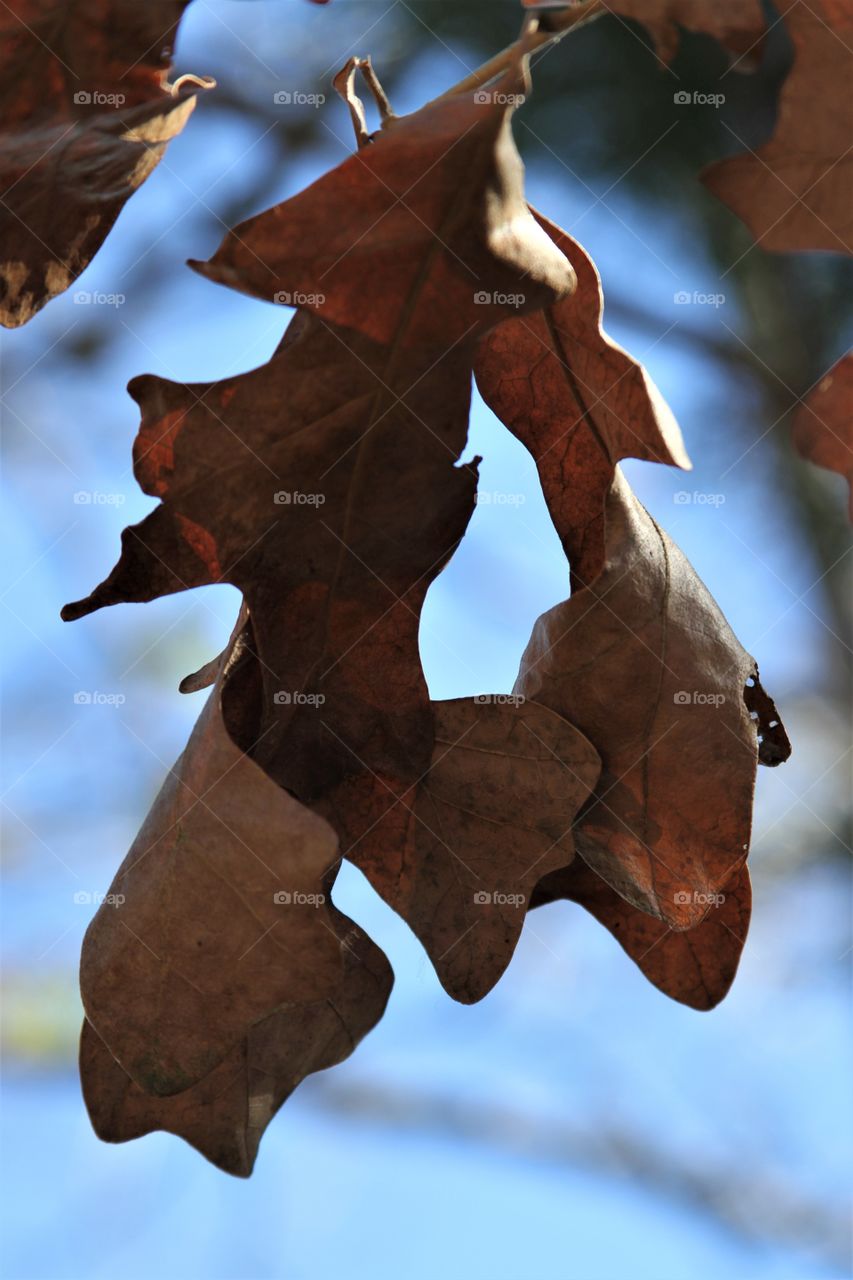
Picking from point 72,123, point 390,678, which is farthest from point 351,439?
point 72,123

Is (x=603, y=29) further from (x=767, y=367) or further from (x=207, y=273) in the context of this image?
A: (x=207, y=273)

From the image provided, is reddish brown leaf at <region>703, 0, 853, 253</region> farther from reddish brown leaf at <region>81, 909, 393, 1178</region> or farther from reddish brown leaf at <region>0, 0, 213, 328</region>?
reddish brown leaf at <region>81, 909, 393, 1178</region>

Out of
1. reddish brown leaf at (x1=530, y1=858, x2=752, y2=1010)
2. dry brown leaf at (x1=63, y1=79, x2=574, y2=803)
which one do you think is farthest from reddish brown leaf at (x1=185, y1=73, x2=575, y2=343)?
reddish brown leaf at (x1=530, y1=858, x2=752, y2=1010)

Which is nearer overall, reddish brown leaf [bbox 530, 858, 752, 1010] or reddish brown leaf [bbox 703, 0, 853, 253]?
reddish brown leaf [bbox 703, 0, 853, 253]

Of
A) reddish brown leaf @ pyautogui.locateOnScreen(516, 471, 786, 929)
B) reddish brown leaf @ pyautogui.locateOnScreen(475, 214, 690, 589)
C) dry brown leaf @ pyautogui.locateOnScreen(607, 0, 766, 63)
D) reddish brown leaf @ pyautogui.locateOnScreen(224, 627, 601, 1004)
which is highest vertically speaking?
dry brown leaf @ pyautogui.locateOnScreen(607, 0, 766, 63)

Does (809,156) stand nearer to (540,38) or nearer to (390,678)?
(540,38)

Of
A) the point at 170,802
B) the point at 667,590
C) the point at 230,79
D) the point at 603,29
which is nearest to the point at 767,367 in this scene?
the point at 603,29

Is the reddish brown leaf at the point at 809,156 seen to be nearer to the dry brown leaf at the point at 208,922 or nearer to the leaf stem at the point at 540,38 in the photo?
the leaf stem at the point at 540,38
